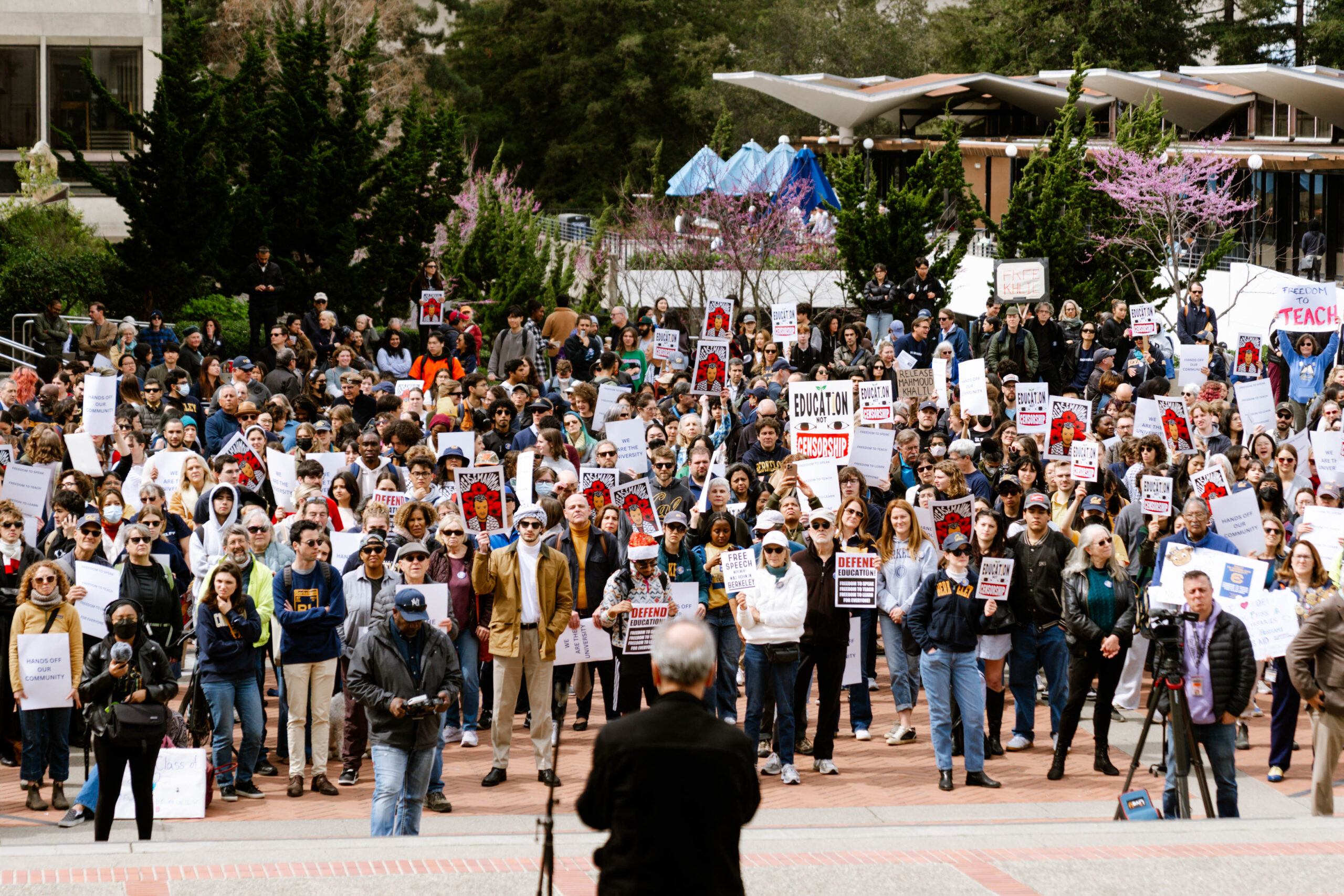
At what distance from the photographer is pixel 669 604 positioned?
10812 mm

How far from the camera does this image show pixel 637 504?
1167cm

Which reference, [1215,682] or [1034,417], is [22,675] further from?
[1034,417]

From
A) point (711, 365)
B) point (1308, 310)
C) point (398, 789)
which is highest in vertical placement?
point (1308, 310)

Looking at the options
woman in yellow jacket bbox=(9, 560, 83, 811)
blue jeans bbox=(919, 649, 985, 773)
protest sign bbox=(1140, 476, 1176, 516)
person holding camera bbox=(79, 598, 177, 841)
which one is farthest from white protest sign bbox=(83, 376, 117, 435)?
protest sign bbox=(1140, 476, 1176, 516)

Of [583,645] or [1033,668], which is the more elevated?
[583,645]

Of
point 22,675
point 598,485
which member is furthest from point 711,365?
point 22,675

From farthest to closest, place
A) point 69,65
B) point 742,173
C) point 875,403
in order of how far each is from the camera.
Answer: point 742,173
point 69,65
point 875,403

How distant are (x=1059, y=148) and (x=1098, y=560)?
20.4m

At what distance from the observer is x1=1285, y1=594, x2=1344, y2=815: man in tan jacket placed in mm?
9680

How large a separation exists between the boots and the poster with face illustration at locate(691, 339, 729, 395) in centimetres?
768

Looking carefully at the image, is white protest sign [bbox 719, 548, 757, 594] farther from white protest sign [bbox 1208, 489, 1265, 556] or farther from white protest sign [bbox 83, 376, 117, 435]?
white protest sign [bbox 83, 376, 117, 435]

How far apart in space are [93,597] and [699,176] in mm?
34739

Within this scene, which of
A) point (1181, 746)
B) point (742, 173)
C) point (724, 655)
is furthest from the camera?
point (742, 173)

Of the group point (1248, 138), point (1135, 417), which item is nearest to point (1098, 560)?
point (1135, 417)
